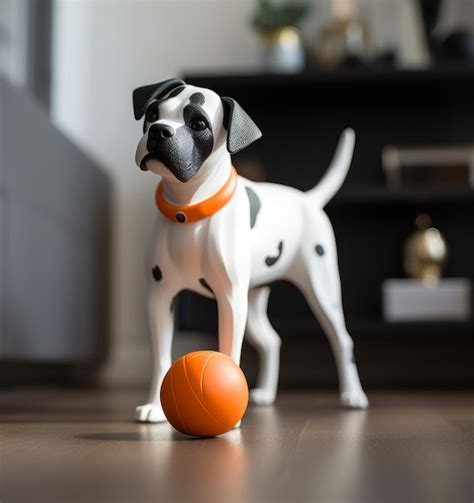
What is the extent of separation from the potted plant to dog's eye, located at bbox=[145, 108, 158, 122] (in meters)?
1.63

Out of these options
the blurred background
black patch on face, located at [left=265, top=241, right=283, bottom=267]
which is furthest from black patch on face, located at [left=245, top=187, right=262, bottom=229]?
the blurred background

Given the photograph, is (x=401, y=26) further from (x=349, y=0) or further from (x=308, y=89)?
(x=308, y=89)

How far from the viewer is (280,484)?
99 centimetres

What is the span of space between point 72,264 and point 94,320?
32cm

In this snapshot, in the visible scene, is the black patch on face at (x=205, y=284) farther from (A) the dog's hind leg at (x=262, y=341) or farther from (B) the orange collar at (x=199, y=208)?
(A) the dog's hind leg at (x=262, y=341)

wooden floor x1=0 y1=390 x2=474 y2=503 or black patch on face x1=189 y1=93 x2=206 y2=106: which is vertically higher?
black patch on face x1=189 y1=93 x2=206 y2=106

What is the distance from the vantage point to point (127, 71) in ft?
12.0

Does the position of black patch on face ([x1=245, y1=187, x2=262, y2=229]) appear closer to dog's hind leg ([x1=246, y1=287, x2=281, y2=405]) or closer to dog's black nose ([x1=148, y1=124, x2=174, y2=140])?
dog's black nose ([x1=148, y1=124, x2=174, y2=140])

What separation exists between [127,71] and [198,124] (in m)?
2.17

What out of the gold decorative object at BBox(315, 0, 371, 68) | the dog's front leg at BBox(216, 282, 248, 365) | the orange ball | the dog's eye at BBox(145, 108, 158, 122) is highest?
the gold decorative object at BBox(315, 0, 371, 68)

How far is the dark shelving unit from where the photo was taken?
3361 mm

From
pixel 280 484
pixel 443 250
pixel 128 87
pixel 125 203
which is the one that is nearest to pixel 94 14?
pixel 128 87

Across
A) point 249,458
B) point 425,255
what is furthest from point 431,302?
point 249,458

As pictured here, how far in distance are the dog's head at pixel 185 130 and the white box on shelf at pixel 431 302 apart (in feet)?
5.33
